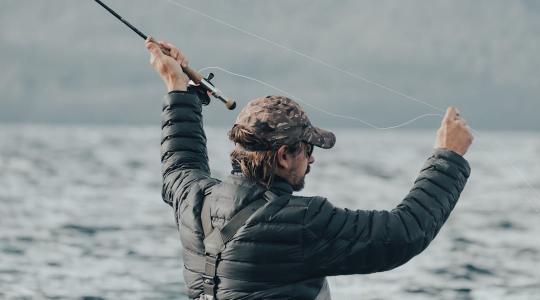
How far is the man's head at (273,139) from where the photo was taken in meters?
3.79

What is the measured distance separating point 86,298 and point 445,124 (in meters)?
6.41

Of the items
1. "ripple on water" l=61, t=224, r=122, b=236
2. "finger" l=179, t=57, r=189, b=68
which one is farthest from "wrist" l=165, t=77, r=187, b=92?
"ripple on water" l=61, t=224, r=122, b=236

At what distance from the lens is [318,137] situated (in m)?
3.87

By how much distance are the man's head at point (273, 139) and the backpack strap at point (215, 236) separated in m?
0.11

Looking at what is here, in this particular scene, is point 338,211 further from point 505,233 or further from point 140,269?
point 505,233

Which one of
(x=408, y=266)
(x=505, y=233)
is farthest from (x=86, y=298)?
(x=505, y=233)

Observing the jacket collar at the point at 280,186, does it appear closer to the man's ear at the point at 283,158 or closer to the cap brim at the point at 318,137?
the man's ear at the point at 283,158

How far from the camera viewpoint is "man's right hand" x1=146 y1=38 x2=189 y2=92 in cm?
461

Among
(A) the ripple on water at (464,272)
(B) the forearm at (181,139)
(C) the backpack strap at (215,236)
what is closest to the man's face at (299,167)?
(C) the backpack strap at (215,236)

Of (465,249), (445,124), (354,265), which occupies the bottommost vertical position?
(354,265)

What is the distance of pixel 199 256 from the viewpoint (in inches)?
154

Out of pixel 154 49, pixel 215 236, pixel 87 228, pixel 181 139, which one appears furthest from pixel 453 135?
pixel 87 228

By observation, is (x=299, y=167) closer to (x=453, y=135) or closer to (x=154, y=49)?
(x=453, y=135)

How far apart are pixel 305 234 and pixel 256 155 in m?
0.38
